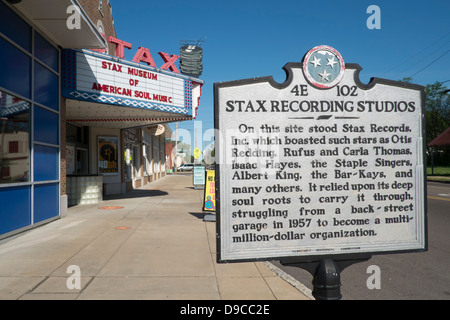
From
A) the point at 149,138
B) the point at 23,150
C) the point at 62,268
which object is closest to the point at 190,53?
the point at 149,138

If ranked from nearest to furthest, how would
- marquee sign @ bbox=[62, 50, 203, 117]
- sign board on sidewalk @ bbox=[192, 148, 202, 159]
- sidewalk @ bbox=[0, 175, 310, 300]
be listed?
sidewalk @ bbox=[0, 175, 310, 300] < marquee sign @ bbox=[62, 50, 203, 117] < sign board on sidewalk @ bbox=[192, 148, 202, 159]

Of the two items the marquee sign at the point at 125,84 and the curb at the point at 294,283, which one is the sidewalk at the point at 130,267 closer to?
the curb at the point at 294,283

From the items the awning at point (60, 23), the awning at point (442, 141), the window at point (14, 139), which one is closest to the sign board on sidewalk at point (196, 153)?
the awning at point (442, 141)

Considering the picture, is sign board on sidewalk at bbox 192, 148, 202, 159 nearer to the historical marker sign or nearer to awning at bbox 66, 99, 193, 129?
awning at bbox 66, 99, 193, 129

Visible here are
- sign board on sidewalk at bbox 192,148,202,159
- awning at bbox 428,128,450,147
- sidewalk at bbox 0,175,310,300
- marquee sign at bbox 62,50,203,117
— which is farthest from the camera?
awning at bbox 428,128,450,147

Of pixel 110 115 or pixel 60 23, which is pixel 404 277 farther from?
pixel 110 115

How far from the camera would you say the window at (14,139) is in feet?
23.2

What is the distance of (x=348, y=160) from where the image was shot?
259 cm

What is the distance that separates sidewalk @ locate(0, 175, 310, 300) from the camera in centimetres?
429

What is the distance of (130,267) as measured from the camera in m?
5.35

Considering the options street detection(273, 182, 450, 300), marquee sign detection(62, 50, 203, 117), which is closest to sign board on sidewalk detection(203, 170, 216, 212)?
marquee sign detection(62, 50, 203, 117)

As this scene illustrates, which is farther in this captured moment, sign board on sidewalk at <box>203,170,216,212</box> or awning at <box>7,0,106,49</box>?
sign board on sidewalk at <box>203,170,216,212</box>

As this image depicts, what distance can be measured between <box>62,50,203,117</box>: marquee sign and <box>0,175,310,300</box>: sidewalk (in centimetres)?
413

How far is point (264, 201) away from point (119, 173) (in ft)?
52.8
